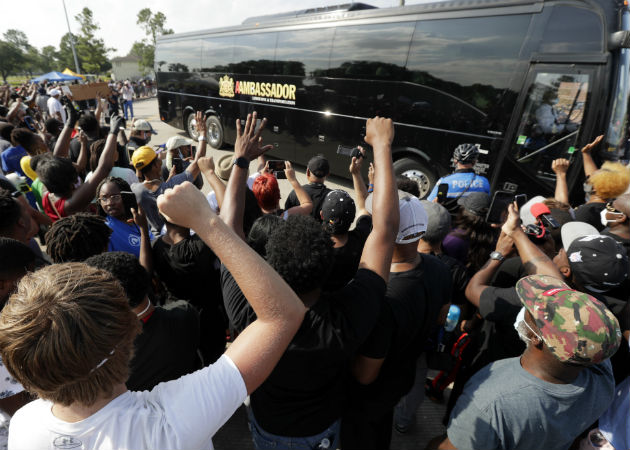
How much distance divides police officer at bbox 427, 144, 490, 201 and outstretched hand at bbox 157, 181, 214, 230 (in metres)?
3.35

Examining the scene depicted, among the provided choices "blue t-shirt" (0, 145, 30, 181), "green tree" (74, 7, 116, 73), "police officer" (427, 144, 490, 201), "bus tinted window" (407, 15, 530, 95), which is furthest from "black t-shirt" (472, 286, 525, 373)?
"green tree" (74, 7, 116, 73)

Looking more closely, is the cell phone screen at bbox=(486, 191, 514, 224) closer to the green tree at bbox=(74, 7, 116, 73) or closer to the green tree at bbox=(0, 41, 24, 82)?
the green tree at bbox=(74, 7, 116, 73)

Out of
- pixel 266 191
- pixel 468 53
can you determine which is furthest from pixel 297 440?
pixel 468 53

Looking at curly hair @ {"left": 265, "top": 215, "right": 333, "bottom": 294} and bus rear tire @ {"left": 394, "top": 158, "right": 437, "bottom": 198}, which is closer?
curly hair @ {"left": 265, "top": 215, "right": 333, "bottom": 294}

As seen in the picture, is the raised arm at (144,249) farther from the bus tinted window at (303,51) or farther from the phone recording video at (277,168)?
the bus tinted window at (303,51)

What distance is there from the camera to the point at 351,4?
23.8 ft

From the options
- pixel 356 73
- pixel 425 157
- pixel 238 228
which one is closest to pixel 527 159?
pixel 425 157

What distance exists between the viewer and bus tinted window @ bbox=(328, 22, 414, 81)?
20.3ft

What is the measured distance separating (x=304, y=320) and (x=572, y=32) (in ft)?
19.1

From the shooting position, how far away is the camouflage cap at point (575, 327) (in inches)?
43.9

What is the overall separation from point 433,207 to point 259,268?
1753mm

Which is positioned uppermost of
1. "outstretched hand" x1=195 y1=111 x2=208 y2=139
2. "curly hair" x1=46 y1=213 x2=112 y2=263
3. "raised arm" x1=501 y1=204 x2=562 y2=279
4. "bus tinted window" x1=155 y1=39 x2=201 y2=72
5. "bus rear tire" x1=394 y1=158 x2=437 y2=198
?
"bus tinted window" x1=155 y1=39 x2=201 y2=72

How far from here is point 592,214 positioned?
3000 mm

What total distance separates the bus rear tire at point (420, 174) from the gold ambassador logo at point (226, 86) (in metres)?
6.26
